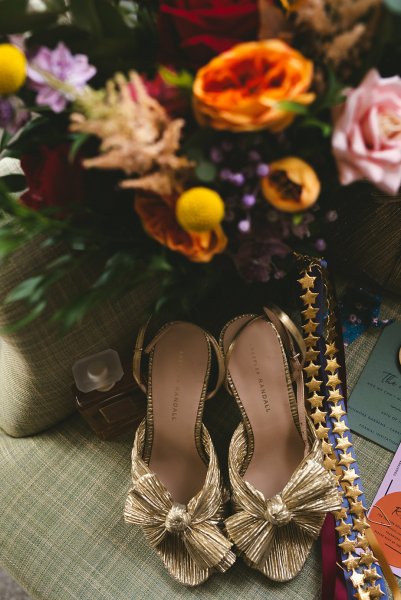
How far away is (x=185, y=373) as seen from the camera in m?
0.79

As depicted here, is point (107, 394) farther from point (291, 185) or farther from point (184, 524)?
point (291, 185)

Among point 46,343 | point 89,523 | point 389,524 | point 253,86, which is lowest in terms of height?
point 389,524

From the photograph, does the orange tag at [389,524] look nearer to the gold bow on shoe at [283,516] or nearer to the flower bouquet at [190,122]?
the gold bow on shoe at [283,516]

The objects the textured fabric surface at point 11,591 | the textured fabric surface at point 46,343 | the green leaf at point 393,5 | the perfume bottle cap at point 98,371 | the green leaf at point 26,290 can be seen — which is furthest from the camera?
the textured fabric surface at point 11,591

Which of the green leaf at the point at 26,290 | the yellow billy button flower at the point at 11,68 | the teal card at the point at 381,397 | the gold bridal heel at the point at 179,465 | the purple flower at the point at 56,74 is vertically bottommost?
the teal card at the point at 381,397

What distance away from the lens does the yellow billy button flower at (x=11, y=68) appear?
43 cm

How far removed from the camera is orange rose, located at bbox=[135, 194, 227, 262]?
49cm

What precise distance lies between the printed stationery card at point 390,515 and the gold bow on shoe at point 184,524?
0.69 feet

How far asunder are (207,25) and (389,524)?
0.66 m

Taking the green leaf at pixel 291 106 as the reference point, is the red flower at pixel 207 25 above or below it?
above

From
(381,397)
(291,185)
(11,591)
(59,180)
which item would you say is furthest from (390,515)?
(11,591)

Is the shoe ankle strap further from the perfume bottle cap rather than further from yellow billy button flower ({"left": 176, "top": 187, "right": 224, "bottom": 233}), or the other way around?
yellow billy button flower ({"left": 176, "top": 187, "right": 224, "bottom": 233})

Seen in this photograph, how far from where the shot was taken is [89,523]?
0.76 m

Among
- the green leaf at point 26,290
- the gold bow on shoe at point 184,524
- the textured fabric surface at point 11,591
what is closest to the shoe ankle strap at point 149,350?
the gold bow on shoe at point 184,524
